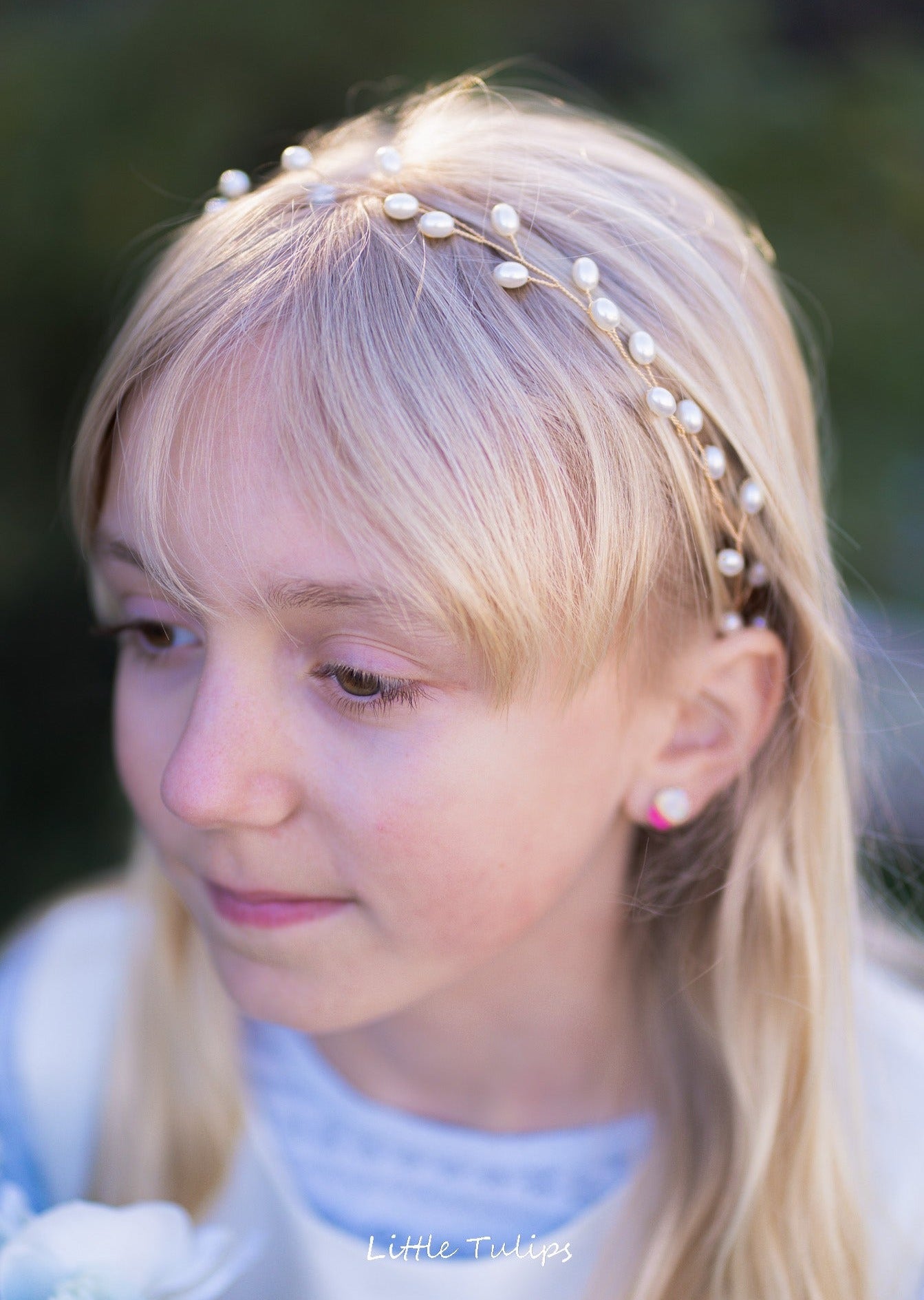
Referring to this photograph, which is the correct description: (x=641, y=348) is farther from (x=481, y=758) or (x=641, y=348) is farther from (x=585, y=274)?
(x=481, y=758)

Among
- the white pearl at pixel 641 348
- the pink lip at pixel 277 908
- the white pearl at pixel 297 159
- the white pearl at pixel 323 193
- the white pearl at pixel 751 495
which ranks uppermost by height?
the white pearl at pixel 297 159

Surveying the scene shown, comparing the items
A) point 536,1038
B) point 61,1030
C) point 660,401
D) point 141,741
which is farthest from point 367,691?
point 61,1030

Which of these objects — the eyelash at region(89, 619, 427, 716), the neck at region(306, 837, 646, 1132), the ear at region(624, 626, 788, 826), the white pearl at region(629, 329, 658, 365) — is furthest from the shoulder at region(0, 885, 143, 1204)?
the white pearl at region(629, 329, 658, 365)

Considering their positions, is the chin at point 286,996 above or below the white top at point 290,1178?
above

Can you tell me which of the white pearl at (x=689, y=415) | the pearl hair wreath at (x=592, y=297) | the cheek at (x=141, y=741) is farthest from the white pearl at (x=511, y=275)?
the cheek at (x=141, y=741)

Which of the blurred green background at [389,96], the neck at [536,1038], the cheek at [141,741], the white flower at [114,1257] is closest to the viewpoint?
the white flower at [114,1257]

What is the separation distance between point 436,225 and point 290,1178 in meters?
1.34

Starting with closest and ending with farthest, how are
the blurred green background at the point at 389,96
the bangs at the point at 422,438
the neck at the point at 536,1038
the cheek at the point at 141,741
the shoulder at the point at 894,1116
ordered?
the bangs at the point at 422,438 → the cheek at the point at 141,741 → the shoulder at the point at 894,1116 → the neck at the point at 536,1038 → the blurred green background at the point at 389,96

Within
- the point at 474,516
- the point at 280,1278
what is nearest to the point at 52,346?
the point at 474,516

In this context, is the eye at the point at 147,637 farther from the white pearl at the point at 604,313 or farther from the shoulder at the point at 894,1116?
the shoulder at the point at 894,1116

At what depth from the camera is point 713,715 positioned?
1435 millimetres

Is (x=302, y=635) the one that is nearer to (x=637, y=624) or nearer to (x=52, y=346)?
(x=637, y=624)

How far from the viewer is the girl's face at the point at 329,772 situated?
1.15 meters


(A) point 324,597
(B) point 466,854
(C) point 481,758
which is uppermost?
(A) point 324,597
